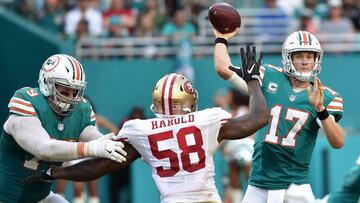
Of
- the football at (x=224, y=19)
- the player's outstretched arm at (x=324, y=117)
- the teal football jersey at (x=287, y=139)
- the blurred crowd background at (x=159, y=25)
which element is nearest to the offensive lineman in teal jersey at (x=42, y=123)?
the football at (x=224, y=19)

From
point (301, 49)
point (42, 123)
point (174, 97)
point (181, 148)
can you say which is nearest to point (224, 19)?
point (301, 49)

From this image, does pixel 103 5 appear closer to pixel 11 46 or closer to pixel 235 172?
pixel 11 46

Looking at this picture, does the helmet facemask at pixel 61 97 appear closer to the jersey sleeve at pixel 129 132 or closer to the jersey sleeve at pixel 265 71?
the jersey sleeve at pixel 129 132

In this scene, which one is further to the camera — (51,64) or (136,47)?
(136,47)

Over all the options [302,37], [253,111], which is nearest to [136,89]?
[302,37]

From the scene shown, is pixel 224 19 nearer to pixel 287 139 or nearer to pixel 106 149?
pixel 287 139

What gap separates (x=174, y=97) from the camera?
666cm

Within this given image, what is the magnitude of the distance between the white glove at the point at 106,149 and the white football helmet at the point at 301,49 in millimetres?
1831

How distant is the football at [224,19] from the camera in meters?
7.62

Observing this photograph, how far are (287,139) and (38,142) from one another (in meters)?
1.99

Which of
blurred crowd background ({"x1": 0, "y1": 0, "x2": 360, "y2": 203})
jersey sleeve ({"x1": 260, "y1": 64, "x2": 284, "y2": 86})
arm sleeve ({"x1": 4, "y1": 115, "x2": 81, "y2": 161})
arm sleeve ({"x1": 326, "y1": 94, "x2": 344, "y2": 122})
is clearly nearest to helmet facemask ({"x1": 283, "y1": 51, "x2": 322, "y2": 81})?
jersey sleeve ({"x1": 260, "y1": 64, "x2": 284, "y2": 86})

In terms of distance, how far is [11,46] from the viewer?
47.3 feet

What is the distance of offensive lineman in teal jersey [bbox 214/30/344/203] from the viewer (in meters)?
7.81

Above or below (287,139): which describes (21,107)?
above
